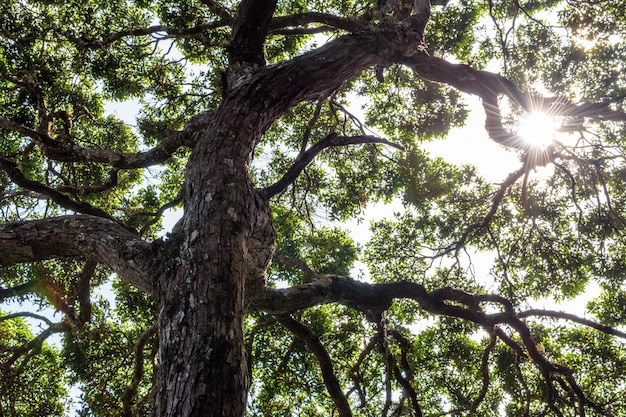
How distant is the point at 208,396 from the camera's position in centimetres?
224

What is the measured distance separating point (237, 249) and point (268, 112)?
1451mm

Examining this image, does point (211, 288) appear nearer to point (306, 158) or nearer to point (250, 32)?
point (306, 158)

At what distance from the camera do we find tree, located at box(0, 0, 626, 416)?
4.94m

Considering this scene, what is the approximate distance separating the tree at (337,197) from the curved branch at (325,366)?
33 mm

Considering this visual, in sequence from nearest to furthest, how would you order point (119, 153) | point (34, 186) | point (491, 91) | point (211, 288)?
point (211, 288) < point (34, 186) < point (119, 153) < point (491, 91)

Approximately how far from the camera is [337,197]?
29.9 feet

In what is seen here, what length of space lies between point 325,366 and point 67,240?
3.73 metres

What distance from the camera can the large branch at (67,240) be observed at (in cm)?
344

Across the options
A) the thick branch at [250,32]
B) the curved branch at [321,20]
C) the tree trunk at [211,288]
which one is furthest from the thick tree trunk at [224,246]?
the curved branch at [321,20]

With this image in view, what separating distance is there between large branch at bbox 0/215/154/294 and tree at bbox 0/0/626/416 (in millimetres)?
30

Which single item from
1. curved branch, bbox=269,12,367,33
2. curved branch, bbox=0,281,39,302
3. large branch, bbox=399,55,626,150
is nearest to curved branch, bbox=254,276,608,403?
curved branch, bbox=0,281,39,302

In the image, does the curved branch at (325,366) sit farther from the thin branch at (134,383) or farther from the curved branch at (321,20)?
the curved branch at (321,20)

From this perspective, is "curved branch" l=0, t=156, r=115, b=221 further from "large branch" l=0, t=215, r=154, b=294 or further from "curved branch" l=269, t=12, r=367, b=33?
"curved branch" l=269, t=12, r=367, b=33

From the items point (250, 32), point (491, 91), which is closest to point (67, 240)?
point (250, 32)
